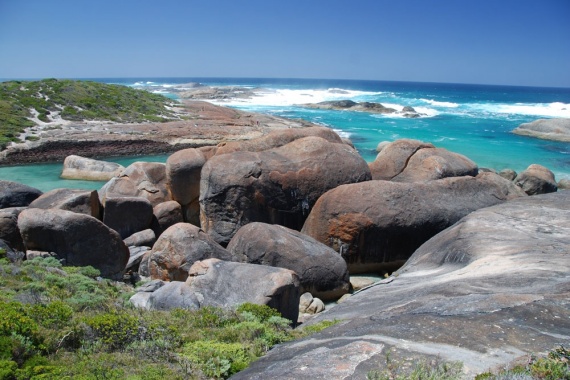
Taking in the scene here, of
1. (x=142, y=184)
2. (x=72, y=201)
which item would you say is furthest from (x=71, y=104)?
(x=72, y=201)

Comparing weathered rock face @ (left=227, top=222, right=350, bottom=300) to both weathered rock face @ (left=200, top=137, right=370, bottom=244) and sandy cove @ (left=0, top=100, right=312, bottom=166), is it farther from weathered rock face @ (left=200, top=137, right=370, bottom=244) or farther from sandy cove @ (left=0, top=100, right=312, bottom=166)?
sandy cove @ (left=0, top=100, right=312, bottom=166)

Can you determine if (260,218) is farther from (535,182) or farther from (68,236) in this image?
(535,182)

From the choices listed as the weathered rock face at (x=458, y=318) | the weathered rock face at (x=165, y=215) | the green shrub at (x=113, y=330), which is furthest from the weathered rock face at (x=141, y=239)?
the weathered rock face at (x=458, y=318)

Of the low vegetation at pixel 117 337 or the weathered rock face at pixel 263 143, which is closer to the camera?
the low vegetation at pixel 117 337

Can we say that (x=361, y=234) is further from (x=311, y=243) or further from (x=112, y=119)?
(x=112, y=119)

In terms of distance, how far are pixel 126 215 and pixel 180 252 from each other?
4.74 m

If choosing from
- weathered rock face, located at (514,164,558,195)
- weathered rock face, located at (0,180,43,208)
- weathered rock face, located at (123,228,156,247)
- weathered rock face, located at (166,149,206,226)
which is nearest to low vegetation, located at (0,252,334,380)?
weathered rock face, located at (123,228,156,247)

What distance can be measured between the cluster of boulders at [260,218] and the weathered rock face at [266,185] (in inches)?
1.2

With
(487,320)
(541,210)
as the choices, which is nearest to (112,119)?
(541,210)

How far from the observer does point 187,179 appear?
17484 mm

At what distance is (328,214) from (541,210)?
540 centimetres

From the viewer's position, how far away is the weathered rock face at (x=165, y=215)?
56.1 ft

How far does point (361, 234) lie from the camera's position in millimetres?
13953

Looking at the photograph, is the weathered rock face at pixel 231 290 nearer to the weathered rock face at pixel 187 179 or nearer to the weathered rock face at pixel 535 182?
the weathered rock face at pixel 187 179
